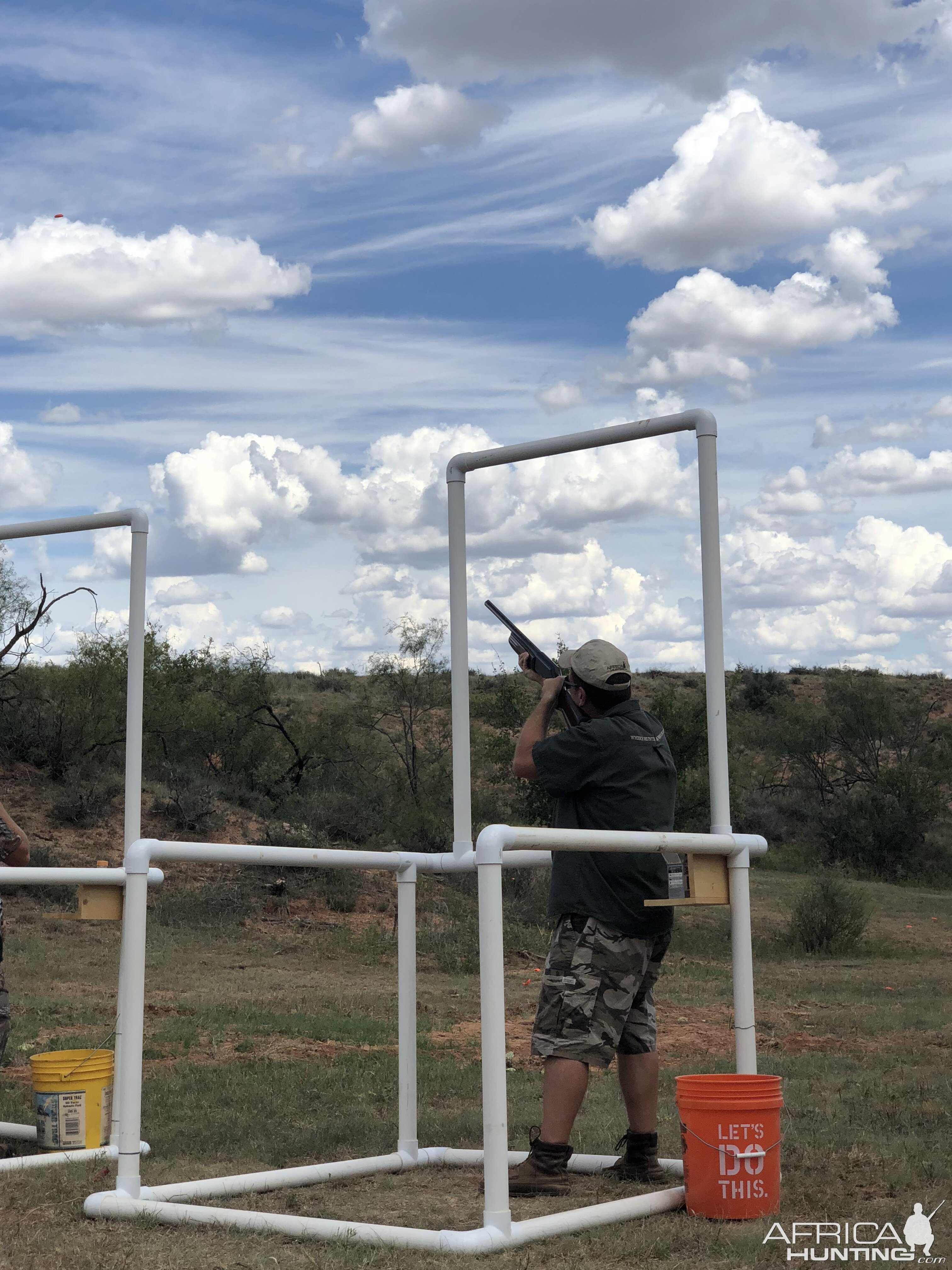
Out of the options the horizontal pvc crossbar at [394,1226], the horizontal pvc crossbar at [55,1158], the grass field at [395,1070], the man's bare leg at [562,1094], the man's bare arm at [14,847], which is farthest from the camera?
the man's bare arm at [14,847]

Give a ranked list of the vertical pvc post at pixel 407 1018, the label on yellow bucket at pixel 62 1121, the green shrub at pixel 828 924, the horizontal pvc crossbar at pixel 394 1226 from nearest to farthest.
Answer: the horizontal pvc crossbar at pixel 394 1226
the vertical pvc post at pixel 407 1018
the label on yellow bucket at pixel 62 1121
the green shrub at pixel 828 924

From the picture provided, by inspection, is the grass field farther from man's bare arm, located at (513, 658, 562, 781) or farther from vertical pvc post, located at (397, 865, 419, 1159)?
man's bare arm, located at (513, 658, 562, 781)

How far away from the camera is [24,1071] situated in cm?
861

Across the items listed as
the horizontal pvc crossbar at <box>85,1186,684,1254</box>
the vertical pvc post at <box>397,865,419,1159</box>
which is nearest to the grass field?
the horizontal pvc crossbar at <box>85,1186,684,1254</box>

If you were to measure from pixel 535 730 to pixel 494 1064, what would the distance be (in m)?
1.29

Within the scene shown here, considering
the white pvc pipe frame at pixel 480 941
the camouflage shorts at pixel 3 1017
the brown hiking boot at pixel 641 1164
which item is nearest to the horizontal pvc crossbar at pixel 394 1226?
the white pvc pipe frame at pixel 480 941

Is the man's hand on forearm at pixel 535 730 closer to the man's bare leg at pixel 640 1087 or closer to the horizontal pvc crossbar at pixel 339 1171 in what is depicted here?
the man's bare leg at pixel 640 1087

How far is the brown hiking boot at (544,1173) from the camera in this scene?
16.2 feet

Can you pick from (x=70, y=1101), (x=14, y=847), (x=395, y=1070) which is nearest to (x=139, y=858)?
(x=70, y=1101)

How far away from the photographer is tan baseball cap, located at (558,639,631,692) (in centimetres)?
525

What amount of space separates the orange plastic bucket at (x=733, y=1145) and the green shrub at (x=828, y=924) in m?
12.9

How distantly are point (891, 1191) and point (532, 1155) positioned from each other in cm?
130

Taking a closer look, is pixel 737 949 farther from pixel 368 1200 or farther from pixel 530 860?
pixel 368 1200

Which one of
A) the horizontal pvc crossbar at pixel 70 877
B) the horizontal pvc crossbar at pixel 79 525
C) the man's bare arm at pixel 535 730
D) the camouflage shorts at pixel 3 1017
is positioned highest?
the horizontal pvc crossbar at pixel 79 525
